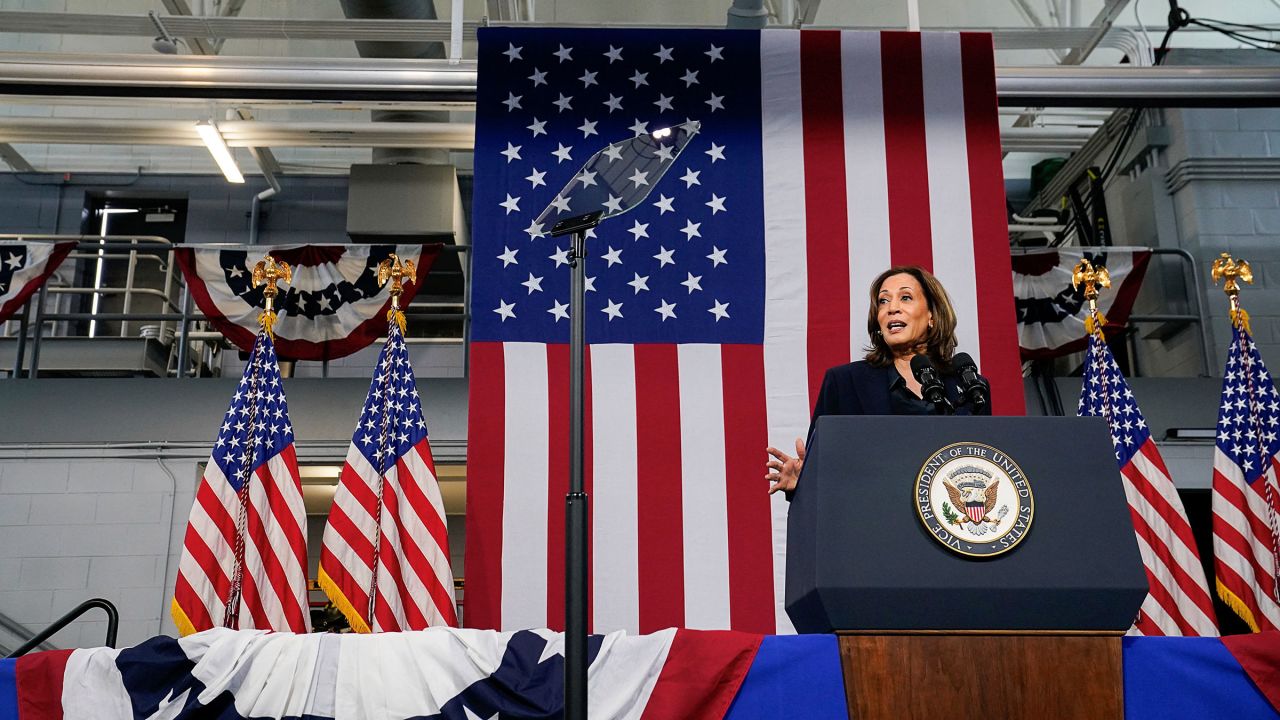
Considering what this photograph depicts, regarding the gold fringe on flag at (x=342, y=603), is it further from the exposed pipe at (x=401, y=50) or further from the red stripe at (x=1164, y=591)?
the exposed pipe at (x=401, y=50)

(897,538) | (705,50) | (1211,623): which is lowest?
(1211,623)

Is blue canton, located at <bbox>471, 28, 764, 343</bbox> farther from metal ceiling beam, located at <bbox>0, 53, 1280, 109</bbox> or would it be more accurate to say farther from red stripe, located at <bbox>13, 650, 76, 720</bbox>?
red stripe, located at <bbox>13, 650, 76, 720</bbox>

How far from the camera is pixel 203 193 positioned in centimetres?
1345

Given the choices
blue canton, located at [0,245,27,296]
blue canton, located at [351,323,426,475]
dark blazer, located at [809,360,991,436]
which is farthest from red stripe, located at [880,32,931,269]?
blue canton, located at [0,245,27,296]

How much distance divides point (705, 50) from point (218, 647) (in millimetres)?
4003

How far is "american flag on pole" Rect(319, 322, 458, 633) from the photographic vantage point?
19.6 ft

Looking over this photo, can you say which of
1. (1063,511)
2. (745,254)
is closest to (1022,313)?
(745,254)

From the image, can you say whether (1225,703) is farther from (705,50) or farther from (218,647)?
(705,50)

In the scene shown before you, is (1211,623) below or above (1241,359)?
below

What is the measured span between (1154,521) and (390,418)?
423cm

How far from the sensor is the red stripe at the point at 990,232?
5422 mm

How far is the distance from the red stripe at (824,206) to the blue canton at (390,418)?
225 cm

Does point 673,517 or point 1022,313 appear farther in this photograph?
point 1022,313

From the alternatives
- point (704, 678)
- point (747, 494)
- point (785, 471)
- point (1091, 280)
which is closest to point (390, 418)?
point (747, 494)
